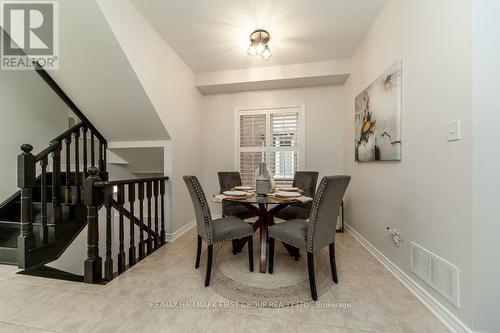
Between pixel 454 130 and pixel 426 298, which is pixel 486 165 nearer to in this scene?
pixel 454 130

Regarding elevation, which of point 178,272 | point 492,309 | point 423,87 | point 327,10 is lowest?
point 178,272

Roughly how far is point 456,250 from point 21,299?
121 inches

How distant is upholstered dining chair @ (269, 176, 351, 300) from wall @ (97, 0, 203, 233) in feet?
5.83

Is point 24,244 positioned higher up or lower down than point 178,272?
higher up

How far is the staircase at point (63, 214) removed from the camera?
176 centimetres

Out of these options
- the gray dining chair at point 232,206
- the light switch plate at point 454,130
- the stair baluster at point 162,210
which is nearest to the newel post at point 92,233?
the stair baluster at point 162,210

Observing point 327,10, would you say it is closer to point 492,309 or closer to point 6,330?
point 492,309

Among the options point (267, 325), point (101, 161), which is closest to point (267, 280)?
point (267, 325)

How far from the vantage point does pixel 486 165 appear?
107cm

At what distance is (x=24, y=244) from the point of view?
1.80 metres

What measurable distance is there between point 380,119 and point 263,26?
5.53ft

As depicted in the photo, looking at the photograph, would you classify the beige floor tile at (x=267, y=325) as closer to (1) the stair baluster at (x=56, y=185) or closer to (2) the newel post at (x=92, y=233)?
(2) the newel post at (x=92, y=233)

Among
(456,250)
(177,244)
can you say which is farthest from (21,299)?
(456,250)

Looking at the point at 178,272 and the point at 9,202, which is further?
the point at 9,202
